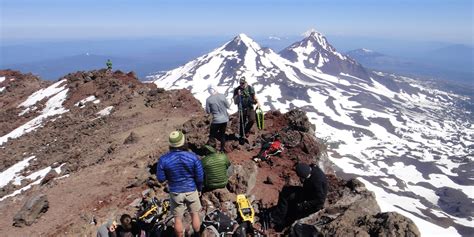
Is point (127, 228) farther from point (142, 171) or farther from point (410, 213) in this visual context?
point (410, 213)

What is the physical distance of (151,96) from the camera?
107 ft

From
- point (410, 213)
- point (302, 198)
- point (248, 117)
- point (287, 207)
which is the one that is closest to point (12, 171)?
point (248, 117)

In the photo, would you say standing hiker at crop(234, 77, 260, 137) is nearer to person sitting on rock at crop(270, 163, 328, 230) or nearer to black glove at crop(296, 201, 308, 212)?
person sitting on rock at crop(270, 163, 328, 230)

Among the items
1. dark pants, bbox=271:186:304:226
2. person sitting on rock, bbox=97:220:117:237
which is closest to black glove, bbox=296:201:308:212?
dark pants, bbox=271:186:304:226

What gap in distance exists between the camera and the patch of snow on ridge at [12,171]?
23541 millimetres

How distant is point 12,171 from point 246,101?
52.9ft

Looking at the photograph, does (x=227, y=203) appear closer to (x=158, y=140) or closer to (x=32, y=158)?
(x=158, y=140)

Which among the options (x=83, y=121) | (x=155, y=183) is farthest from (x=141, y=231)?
(x=83, y=121)

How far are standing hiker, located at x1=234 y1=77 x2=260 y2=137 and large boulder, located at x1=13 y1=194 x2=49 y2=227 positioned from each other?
815 centimetres

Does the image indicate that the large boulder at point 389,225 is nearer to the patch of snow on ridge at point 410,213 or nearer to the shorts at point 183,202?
the shorts at point 183,202

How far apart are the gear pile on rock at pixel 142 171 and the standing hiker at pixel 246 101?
96 cm

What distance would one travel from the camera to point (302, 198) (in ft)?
35.5

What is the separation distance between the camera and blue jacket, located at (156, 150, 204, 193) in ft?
28.9

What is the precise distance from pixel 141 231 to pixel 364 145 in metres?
170
